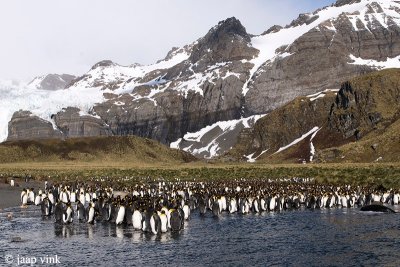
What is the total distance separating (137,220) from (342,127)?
14068 cm

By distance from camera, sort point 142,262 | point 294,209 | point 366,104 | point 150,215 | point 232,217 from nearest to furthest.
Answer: point 142,262 < point 150,215 < point 232,217 < point 294,209 < point 366,104

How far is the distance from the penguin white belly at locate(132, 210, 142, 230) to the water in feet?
1.80

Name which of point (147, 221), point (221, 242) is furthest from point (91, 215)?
point (221, 242)

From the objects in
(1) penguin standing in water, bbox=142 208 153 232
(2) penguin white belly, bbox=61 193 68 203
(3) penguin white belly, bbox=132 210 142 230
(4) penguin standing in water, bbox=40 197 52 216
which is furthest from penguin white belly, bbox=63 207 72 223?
(2) penguin white belly, bbox=61 193 68 203

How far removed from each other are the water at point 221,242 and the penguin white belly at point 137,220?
0.55 m

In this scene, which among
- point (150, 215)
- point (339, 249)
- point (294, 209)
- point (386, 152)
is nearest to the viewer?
Answer: point (339, 249)

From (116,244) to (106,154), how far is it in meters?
144

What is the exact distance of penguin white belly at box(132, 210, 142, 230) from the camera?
3222 centimetres

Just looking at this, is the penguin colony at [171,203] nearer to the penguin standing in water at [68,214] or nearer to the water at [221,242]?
the penguin standing in water at [68,214]

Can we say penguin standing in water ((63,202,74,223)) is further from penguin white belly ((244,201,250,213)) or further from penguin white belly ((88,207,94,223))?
penguin white belly ((244,201,250,213))

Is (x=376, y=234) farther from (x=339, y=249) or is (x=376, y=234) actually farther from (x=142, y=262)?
(x=142, y=262)

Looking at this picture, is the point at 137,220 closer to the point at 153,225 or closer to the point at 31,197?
the point at 153,225

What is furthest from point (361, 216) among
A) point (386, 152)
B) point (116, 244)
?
point (386, 152)

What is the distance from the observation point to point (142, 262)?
23844 mm
